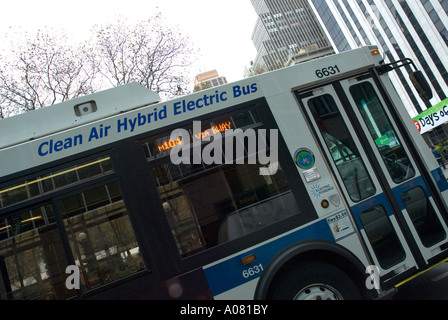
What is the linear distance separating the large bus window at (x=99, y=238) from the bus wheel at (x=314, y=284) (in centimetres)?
144

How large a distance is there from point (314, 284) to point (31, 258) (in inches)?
108

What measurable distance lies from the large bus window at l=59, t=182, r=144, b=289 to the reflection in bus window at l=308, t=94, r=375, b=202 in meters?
2.38

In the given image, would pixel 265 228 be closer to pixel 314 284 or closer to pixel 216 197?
pixel 216 197

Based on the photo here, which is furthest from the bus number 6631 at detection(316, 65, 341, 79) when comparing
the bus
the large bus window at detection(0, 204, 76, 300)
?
the large bus window at detection(0, 204, 76, 300)

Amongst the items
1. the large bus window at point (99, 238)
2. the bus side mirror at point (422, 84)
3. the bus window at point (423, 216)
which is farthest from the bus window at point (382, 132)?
the large bus window at point (99, 238)

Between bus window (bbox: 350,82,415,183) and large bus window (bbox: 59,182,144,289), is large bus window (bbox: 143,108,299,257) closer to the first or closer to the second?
large bus window (bbox: 59,182,144,289)

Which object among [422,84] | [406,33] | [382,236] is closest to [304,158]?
[382,236]

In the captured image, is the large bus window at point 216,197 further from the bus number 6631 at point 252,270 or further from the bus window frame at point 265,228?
the bus number 6631 at point 252,270

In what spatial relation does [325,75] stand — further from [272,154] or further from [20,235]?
[20,235]

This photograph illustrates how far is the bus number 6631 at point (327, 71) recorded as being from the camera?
3.92 metres

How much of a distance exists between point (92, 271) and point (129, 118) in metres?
1.55

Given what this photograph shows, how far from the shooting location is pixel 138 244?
314 centimetres

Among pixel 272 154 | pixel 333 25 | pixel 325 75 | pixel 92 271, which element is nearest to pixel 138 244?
pixel 92 271

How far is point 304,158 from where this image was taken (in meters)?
3.59
